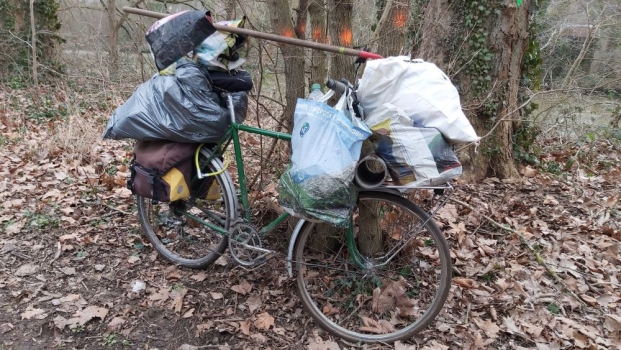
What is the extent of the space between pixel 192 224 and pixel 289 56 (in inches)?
56.2

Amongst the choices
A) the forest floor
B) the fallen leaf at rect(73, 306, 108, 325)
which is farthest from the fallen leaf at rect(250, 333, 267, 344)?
the fallen leaf at rect(73, 306, 108, 325)

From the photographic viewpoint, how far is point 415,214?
99.0 inches

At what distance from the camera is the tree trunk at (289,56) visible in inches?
116

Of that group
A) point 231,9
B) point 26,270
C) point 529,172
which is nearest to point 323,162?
point 231,9

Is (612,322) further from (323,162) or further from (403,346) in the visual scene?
(323,162)

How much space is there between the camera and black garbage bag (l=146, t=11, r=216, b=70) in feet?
8.92

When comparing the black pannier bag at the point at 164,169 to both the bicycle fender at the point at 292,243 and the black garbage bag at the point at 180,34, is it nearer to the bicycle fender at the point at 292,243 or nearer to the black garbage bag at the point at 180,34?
the black garbage bag at the point at 180,34

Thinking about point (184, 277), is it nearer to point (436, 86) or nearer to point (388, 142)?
point (388, 142)

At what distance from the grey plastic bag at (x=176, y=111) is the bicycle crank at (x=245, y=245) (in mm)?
627

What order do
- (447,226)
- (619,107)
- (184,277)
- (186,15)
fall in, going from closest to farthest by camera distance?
1. (186,15)
2. (184,277)
3. (447,226)
4. (619,107)

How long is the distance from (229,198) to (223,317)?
0.75m

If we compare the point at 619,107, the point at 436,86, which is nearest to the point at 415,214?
the point at 436,86

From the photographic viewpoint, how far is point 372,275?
2900 millimetres

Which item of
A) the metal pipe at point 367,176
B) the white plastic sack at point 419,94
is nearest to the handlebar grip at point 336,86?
the white plastic sack at point 419,94
